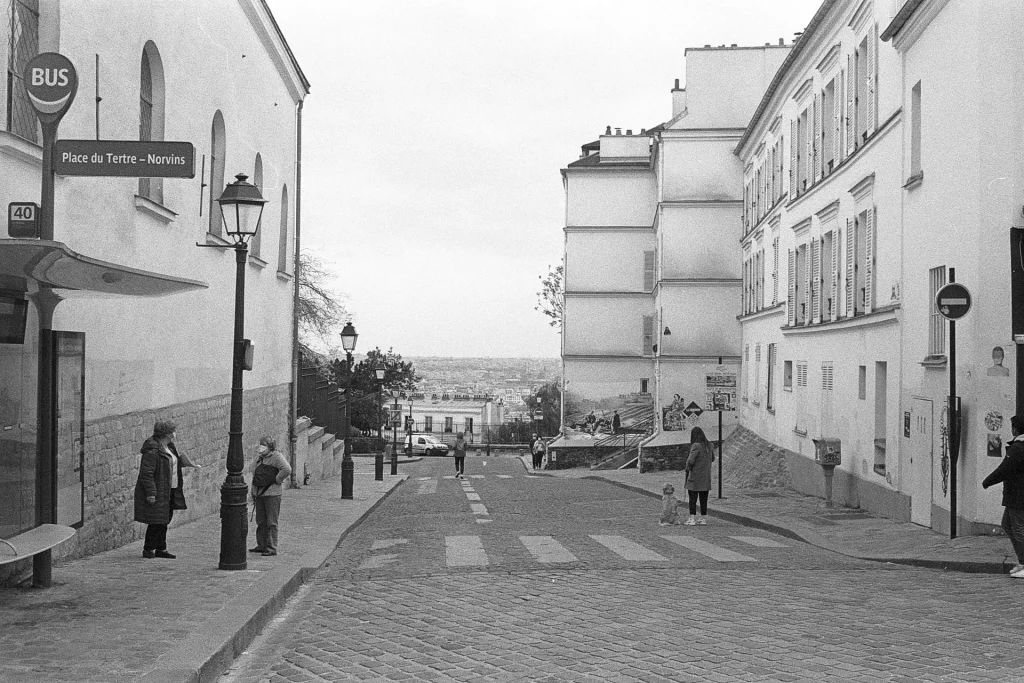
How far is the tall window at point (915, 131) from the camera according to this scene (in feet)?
55.1

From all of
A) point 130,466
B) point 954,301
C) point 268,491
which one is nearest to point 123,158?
point 268,491

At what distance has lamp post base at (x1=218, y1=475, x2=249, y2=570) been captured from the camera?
11.3 meters

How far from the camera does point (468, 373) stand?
181625mm

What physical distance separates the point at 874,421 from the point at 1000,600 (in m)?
9.56

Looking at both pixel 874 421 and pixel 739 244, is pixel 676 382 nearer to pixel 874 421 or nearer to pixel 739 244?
pixel 739 244

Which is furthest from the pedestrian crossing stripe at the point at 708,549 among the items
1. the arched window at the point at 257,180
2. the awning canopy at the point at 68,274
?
the arched window at the point at 257,180

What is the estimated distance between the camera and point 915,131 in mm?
16875

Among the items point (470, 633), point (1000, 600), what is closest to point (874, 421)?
point (1000, 600)

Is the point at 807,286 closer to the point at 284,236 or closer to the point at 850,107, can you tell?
the point at 850,107

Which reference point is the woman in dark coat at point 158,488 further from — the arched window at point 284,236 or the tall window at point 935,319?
the arched window at point 284,236

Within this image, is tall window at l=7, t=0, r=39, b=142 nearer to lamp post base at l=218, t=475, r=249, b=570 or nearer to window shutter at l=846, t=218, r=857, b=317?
lamp post base at l=218, t=475, r=249, b=570

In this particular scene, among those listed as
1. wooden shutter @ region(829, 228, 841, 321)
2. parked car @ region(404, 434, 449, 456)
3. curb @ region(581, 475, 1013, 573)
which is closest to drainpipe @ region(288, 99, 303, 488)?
curb @ region(581, 475, 1013, 573)

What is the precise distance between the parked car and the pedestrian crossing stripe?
6118 centimetres

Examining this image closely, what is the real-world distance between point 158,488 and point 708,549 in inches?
269
